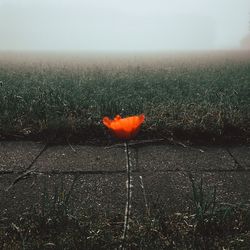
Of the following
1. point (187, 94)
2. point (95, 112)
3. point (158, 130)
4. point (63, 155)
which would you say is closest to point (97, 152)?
point (63, 155)

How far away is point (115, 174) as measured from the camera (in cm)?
303

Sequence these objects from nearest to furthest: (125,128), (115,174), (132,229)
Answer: (125,128) → (132,229) → (115,174)

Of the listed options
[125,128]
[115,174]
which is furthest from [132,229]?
[115,174]

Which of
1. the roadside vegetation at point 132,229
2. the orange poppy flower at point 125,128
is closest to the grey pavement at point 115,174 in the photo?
the roadside vegetation at point 132,229

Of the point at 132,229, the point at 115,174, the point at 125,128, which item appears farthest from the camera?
the point at 115,174

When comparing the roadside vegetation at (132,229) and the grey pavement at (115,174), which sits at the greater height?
the roadside vegetation at (132,229)

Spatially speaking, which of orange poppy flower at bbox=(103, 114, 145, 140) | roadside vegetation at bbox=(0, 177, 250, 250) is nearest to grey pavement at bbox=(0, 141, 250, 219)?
roadside vegetation at bbox=(0, 177, 250, 250)

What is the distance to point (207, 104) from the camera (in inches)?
202

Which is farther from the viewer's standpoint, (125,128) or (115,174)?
(115,174)

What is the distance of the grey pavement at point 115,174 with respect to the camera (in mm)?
2529

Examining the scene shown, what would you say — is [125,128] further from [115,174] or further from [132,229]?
[115,174]

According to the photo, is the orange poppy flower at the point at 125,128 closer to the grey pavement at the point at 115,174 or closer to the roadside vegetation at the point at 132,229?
the roadside vegetation at the point at 132,229

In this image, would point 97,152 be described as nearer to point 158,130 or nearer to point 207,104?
point 158,130

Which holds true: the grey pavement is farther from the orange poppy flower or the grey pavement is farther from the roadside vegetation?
the orange poppy flower
